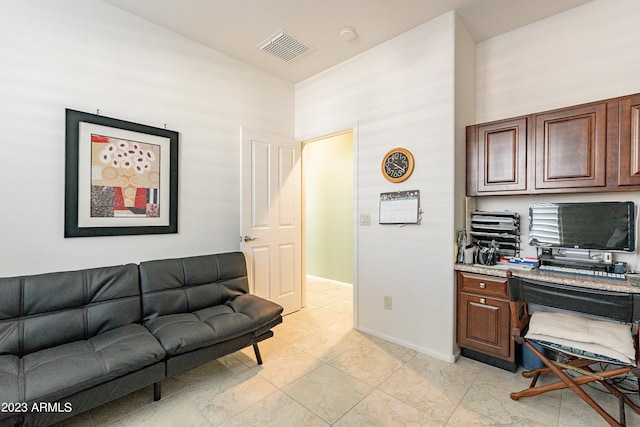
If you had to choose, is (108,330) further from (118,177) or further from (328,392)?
(328,392)

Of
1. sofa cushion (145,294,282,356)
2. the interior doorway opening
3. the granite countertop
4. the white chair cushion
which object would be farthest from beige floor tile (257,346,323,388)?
the interior doorway opening

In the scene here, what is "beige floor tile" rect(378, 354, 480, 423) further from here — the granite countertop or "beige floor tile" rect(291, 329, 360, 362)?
the granite countertop

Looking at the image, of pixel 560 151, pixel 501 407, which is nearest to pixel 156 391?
pixel 501 407

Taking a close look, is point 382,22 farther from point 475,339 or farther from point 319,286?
point 319,286

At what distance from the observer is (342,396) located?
6.35 ft

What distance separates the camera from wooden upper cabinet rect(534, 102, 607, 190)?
198 cm

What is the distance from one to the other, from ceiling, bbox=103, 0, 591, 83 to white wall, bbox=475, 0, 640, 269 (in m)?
0.13

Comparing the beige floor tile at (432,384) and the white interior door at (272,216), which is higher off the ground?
the white interior door at (272,216)

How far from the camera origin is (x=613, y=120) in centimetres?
193

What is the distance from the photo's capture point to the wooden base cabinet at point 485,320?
85.0 inches

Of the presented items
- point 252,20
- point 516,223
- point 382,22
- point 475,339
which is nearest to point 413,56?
point 382,22

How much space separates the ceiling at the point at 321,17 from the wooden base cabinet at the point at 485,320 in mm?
2154

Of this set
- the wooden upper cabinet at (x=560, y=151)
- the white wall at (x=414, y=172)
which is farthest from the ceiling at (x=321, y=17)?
the wooden upper cabinet at (x=560, y=151)

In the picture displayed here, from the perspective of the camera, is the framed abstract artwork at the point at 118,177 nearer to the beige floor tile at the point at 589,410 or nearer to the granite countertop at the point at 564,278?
the granite countertop at the point at 564,278
